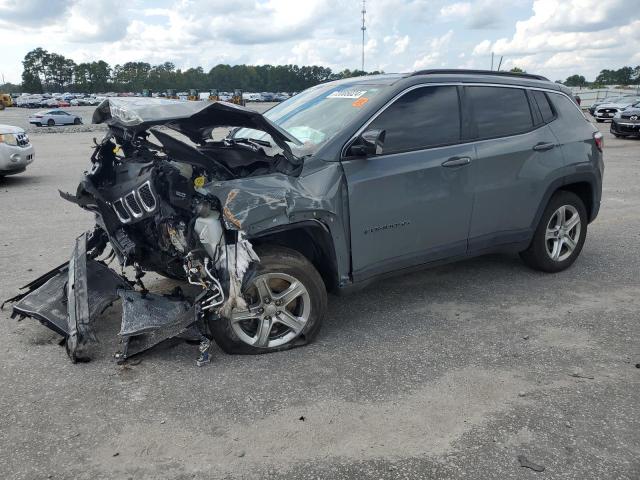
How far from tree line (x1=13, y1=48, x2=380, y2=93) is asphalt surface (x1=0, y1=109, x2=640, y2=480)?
118231 mm

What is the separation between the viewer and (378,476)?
2629mm

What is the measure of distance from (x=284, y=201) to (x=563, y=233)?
3.17 metres

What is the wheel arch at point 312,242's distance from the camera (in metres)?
3.75

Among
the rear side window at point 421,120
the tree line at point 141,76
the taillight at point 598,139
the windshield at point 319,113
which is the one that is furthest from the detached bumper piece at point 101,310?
the tree line at point 141,76

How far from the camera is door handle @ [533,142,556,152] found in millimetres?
4934

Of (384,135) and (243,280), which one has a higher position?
(384,135)

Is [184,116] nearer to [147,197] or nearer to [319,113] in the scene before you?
[147,197]

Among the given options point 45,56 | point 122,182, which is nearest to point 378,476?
point 122,182

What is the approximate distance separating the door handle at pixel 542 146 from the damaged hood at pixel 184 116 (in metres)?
2.29

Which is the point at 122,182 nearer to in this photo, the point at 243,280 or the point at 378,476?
the point at 243,280

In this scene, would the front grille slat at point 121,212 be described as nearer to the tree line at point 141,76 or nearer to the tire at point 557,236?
the tire at point 557,236

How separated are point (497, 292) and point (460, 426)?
2.23 metres

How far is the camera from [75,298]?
378 cm

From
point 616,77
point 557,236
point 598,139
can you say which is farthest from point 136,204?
point 616,77
